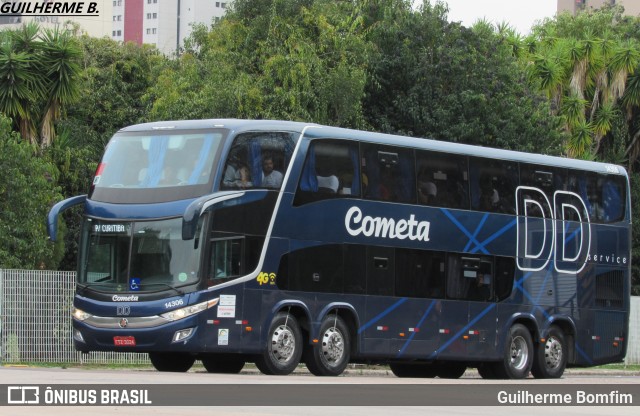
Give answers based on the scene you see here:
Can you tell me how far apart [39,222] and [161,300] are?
36.3ft

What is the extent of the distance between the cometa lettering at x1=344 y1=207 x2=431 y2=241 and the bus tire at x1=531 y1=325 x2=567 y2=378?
170 inches

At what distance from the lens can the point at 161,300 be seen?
21.7 metres

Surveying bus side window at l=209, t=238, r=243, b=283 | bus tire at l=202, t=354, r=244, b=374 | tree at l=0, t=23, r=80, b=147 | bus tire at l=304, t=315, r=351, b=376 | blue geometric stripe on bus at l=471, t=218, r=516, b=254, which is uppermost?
tree at l=0, t=23, r=80, b=147

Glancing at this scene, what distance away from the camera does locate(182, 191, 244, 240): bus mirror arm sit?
21.1 meters

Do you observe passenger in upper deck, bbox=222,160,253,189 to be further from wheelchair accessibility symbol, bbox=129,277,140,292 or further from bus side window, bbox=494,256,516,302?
bus side window, bbox=494,256,516,302

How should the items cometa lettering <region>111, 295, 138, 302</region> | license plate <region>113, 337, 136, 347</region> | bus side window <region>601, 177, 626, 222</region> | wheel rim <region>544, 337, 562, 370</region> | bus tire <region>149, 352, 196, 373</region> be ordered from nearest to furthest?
license plate <region>113, 337, 136, 347</region>, cometa lettering <region>111, 295, 138, 302</region>, bus tire <region>149, 352, 196, 373</region>, wheel rim <region>544, 337, 562, 370</region>, bus side window <region>601, 177, 626, 222</region>

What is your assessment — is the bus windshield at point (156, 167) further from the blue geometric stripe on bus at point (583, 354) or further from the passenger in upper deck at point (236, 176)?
the blue geometric stripe on bus at point (583, 354)

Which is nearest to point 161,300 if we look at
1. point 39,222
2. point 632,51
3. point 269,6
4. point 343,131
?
point 343,131

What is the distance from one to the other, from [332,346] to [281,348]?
45.0 inches

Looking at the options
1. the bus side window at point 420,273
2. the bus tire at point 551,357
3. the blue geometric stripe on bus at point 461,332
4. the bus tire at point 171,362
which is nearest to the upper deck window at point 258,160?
the bus side window at point 420,273

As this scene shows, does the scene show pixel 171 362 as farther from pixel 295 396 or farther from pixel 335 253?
pixel 295 396

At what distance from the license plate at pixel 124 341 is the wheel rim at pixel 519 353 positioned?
8.79 metres

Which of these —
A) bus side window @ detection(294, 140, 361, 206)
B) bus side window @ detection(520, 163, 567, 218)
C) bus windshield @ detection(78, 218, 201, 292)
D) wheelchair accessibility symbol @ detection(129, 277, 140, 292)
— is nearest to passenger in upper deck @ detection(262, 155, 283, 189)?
bus side window @ detection(294, 140, 361, 206)

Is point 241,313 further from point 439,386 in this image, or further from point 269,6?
point 269,6
